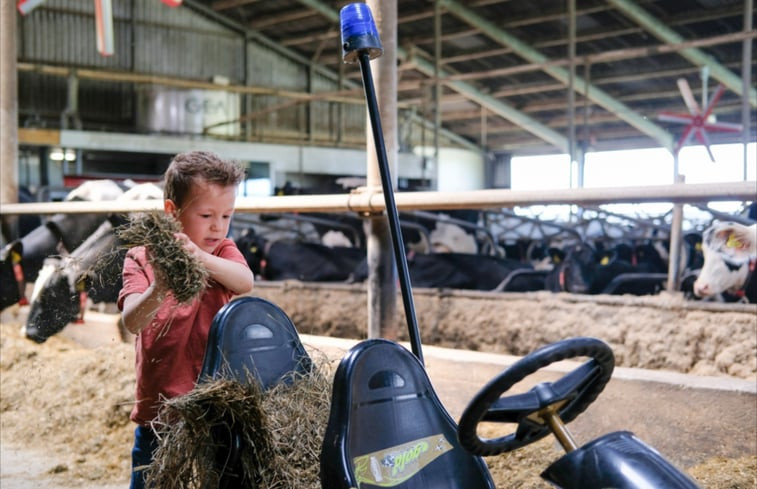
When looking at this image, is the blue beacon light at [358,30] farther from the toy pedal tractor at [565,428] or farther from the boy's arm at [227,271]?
the toy pedal tractor at [565,428]

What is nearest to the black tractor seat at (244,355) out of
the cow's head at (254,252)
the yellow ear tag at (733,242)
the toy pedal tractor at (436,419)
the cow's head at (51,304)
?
the toy pedal tractor at (436,419)

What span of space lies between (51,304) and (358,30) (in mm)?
3013

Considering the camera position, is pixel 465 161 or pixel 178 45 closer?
pixel 178 45

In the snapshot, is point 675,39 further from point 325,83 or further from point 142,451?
point 142,451

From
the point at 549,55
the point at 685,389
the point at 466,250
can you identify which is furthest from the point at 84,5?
the point at 685,389

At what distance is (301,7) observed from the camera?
17.1m

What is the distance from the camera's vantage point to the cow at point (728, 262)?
4273 millimetres

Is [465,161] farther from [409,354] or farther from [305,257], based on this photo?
[409,354]

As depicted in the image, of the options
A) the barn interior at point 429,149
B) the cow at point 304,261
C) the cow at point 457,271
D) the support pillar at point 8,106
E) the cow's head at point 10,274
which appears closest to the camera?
the barn interior at point 429,149

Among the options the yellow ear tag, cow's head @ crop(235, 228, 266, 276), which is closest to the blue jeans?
the yellow ear tag

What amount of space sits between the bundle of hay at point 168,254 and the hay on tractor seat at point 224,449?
0.19 m

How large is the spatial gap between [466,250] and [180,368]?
948 centimetres

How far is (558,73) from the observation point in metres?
14.3

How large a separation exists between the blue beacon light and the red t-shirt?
0.53m
